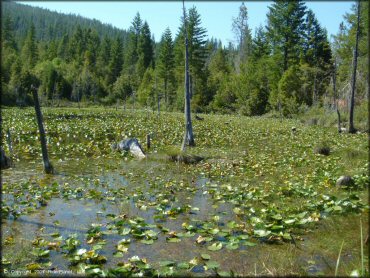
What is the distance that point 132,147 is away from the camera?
15586 mm

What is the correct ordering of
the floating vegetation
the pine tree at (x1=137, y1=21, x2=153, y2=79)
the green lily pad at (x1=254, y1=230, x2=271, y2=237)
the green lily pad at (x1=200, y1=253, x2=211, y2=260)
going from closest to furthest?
the green lily pad at (x1=200, y1=253, x2=211, y2=260)
the floating vegetation
the green lily pad at (x1=254, y1=230, x2=271, y2=237)
the pine tree at (x1=137, y1=21, x2=153, y2=79)

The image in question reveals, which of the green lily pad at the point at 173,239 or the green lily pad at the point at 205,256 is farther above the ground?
A: the green lily pad at the point at 205,256

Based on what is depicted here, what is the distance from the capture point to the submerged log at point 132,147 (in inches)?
591

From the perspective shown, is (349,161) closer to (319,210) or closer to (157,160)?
(319,210)

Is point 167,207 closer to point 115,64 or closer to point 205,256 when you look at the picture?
point 205,256

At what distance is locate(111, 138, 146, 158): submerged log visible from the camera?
49.2 ft

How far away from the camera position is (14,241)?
6086mm

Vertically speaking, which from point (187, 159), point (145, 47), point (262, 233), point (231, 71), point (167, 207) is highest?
point (145, 47)

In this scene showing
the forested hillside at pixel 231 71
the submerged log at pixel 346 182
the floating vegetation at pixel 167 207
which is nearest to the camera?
the floating vegetation at pixel 167 207

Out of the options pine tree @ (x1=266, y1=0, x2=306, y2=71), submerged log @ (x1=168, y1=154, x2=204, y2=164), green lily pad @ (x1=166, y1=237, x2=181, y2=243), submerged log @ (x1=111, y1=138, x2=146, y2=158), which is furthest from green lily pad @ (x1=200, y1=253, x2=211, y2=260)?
pine tree @ (x1=266, y1=0, x2=306, y2=71)

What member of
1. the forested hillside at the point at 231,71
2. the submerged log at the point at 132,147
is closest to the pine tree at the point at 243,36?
the forested hillside at the point at 231,71

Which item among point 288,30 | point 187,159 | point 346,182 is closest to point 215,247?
point 346,182

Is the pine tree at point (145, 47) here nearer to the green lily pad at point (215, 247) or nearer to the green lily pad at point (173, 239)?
the green lily pad at point (173, 239)

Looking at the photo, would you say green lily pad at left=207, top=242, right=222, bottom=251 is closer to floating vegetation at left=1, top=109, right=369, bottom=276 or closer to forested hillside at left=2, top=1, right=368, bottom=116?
floating vegetation at left=1, top=109, right=369, bottom=276
